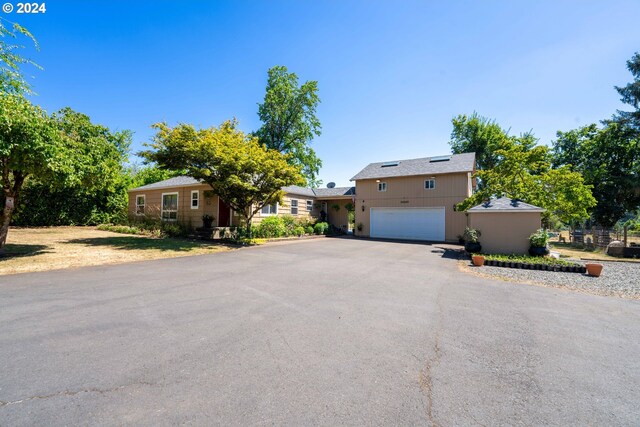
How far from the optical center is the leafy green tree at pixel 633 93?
19.9 metres

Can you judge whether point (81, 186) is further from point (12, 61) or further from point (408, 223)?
point (408, 223)

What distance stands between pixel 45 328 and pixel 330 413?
4.14 metres

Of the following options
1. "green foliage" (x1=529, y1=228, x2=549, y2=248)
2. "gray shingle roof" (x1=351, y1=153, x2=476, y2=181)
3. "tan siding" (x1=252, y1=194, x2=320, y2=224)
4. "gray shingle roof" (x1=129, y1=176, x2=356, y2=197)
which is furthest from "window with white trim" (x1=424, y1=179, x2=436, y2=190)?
"tan siding" (x1=252, y1=194, x2=320, y2=224)

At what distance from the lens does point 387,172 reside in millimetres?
21562

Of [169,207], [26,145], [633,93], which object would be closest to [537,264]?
[26,145]

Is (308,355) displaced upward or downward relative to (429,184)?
downward

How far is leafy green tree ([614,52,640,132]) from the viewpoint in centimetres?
1992

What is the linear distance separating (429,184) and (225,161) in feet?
46.6

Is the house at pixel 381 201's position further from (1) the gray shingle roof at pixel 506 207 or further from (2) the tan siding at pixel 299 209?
(1) the gray shingle roof at pixel 506 207

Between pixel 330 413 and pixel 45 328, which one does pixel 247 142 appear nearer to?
pixel 45 328

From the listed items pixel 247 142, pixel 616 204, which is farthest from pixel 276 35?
pixel 616 204

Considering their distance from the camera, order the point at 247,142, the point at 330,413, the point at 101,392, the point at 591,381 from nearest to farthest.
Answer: the point at 330,413 → the point at 101,392 → the point at 591,381 → the point at 247,142

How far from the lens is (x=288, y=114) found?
29.8 m

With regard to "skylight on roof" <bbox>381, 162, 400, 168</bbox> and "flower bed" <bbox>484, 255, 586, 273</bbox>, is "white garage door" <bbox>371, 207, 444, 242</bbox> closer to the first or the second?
"skylight on roof" <bbox>381, 162, 400, 168</bbox>
